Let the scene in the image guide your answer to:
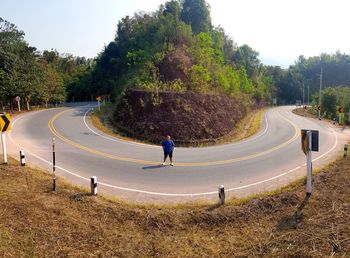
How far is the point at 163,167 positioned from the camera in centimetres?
1611

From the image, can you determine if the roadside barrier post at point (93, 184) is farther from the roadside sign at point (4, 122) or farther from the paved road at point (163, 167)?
the roadside sign at point (4, 122)

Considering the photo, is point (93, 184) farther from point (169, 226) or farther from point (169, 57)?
point (169, 57)

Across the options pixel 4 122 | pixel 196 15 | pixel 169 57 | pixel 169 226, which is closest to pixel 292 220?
pixel 169 226

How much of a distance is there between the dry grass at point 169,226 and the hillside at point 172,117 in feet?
56.7

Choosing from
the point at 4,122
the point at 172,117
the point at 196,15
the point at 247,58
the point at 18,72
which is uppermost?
the point at 196,15

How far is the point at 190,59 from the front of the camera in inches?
1602

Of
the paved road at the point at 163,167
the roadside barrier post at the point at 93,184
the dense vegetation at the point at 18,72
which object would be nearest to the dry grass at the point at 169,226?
the roadside barrier post at the point at 93,184

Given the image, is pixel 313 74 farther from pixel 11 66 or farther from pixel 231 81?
pixel 11 66

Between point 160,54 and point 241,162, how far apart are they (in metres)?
25.1

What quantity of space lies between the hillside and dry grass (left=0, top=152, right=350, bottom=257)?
17.3m

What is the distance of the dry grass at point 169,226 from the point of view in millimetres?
7820

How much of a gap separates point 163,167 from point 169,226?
6826mm

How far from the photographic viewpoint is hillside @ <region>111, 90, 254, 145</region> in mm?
28609

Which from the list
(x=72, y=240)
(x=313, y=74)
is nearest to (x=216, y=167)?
(x=72, y=240)
